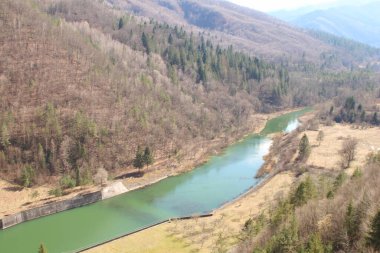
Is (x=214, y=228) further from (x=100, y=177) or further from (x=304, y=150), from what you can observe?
(x=304, y=150)

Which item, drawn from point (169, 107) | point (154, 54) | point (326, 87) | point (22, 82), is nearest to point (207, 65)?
point (154, 54)

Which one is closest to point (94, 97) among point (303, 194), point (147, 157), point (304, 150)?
point (147, 157)

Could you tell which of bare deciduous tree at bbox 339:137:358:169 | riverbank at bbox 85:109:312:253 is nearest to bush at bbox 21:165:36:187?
riverbank at bbox 85:109:312:253

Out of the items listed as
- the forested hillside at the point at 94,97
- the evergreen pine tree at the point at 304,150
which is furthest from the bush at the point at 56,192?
the evergreen pine tree at the point at 304,150

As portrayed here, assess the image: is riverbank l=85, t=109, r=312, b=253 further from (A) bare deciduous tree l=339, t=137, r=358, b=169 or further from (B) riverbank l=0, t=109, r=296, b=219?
(B) riverbank l=0, t=109, r=296, b=219

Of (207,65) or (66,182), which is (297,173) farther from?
(207,65)

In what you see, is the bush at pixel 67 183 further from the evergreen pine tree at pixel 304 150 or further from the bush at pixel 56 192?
the evergreen pine tree at pixel 304 150
